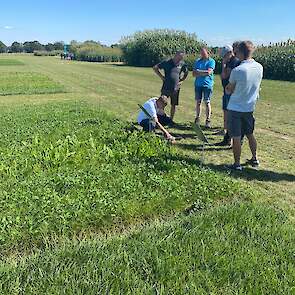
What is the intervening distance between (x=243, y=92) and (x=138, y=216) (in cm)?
268

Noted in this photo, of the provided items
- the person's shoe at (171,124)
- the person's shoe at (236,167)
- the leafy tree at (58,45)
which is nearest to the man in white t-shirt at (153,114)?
the person's shoe at (171,124)

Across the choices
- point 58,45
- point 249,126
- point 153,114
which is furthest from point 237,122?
point 58,45

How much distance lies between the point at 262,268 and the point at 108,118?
7.25 m

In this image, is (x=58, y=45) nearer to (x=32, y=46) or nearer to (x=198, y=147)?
(x=32, y=46)

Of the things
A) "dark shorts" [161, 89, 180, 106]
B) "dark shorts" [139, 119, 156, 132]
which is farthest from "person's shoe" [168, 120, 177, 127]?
"dark shorts" [139, 119, 156, 132]

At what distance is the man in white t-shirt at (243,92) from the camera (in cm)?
561

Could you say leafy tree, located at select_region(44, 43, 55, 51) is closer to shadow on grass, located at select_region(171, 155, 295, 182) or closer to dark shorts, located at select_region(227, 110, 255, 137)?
shadow on grass, located at select_region(171, 155, 295, 182)

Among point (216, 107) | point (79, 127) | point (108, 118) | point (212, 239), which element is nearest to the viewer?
point (212, 239)

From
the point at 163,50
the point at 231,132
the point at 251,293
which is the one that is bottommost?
the point at 251,293

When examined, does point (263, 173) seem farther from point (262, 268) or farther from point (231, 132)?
point (262, 268)

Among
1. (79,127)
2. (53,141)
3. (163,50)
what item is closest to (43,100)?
(79,127)

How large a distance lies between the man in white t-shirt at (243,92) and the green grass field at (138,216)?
2.09 ft

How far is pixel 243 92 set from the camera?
5.80 metres

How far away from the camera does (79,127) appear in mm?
8609
